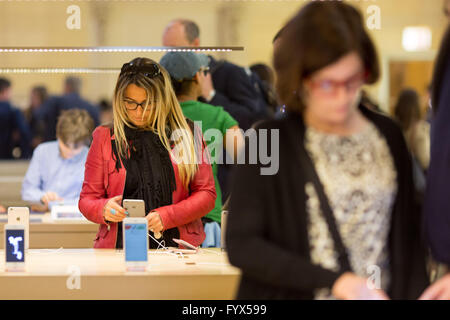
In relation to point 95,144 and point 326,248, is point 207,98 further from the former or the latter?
point 326,248

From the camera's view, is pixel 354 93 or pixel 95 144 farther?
pixel 95 144

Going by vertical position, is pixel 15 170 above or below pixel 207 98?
below

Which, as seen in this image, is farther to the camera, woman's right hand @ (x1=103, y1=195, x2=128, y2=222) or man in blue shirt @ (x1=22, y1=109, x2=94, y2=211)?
man in blue shirt @ (x1=22, y1=109, x2=94, y2=211)

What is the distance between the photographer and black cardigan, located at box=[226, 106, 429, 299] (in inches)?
63.9

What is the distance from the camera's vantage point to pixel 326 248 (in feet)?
5.52

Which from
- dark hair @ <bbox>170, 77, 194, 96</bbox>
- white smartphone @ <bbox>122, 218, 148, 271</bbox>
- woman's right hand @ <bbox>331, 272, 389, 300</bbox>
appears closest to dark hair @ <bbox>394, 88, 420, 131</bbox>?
dark hair @ <bbox>170, 77, 194, 96</bbox>

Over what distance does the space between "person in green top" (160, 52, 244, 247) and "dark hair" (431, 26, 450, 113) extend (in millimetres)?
1937

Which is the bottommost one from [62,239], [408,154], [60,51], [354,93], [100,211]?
[62,239]

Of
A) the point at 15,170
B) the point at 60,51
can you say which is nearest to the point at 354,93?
the point at 60,51

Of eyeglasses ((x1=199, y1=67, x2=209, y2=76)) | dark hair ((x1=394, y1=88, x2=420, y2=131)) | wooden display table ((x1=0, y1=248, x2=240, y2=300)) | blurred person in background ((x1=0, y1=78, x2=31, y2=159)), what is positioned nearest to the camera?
wooden display table ((x1=0, y1=248, x2=240, y2=300))

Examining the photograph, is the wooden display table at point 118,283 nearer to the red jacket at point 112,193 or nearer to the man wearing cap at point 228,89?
the red jacket at point 112,193

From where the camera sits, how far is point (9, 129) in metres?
8.23

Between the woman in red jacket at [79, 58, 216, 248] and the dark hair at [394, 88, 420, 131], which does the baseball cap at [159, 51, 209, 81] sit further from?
the dark hair at [394, 88, 420, 131]
